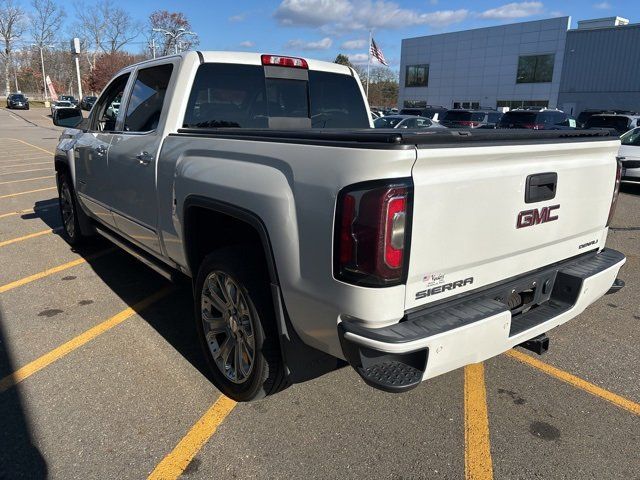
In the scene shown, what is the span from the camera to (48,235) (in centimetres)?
679

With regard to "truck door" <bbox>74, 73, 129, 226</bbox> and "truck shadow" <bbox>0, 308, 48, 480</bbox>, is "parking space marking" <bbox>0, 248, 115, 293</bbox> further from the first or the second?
"truck shadow" <bbox>0, 308, 48, 480</bbox>

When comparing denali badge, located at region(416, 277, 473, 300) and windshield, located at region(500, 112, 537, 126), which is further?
windshield, located at region(500, 112, 537, 126)

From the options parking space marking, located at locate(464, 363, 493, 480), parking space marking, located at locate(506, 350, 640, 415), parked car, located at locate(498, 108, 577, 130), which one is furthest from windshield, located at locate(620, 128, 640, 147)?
parking space marking, located at locate(464, 363, 493, 480)

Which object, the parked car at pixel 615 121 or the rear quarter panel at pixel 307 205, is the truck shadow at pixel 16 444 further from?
the parked car at pixel 615 121

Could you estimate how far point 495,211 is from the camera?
2.36m

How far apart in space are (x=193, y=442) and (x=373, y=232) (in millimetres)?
1557

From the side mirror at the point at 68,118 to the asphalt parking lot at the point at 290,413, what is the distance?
2351 millimetres

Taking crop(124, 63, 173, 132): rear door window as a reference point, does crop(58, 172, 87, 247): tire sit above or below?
below

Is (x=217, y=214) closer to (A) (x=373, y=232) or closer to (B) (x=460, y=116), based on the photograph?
(A) (x=373, y=232)

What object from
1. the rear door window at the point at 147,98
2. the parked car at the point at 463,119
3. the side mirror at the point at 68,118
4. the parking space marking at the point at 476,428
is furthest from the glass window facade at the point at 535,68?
the parking space marking at the point at 476,428

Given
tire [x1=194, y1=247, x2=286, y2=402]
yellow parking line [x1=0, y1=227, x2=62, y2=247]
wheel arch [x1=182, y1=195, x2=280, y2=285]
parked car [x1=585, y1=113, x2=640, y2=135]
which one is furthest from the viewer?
parked car [x1=585, y1=113, x2=640, y2=135]

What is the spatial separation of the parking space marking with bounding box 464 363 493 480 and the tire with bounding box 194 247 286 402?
1037 millimetres

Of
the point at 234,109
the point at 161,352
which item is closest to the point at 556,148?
the point at 234,109

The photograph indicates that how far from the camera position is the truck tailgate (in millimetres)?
2111
